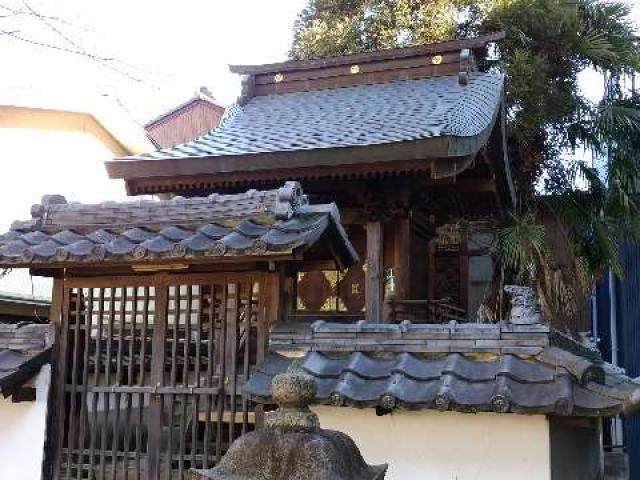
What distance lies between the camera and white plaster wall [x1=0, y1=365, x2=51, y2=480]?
17.4 ft

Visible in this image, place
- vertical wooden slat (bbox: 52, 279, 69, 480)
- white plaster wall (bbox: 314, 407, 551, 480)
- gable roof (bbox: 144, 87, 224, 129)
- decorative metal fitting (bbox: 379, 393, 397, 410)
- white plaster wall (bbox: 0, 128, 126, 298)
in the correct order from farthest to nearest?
gable roof (bbox: 144, 87, 224, 129) < white plaster wall (bbox: 0, 128, 126, 298) < vertical wooden slat (bbox: 52, 279, 69, 480) < white plaster wall (bbox: 314, 407, 551, 480) < decorative metal fitting (bbox: 379, 393, 397, 410)

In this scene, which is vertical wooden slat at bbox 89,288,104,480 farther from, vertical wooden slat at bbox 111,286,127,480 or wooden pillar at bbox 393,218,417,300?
wooden pillar at bbox 393,218,417,300

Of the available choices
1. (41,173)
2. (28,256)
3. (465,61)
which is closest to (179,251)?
(28,256)

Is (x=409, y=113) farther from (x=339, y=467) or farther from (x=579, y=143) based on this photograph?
(x=339, y=467)

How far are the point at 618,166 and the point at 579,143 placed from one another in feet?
3.82

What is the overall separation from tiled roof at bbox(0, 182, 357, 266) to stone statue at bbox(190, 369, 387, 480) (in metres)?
1.91

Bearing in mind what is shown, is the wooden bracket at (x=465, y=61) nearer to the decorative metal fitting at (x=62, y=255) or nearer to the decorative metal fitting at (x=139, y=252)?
the decorative metal fitting at (x=139, y=252)

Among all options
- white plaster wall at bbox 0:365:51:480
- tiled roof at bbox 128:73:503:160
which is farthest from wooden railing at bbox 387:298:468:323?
white plaster wall at bbox 0:365:51:480

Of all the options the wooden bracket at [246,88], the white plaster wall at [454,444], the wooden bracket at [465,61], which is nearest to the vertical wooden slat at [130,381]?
the white plaster wall at [454,444]

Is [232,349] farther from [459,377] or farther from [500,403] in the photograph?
[500,403]

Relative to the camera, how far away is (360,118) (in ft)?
33.8

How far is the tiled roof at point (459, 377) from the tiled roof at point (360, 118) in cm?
356

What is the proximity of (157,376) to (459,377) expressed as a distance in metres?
2.30

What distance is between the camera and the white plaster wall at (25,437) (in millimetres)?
5293
